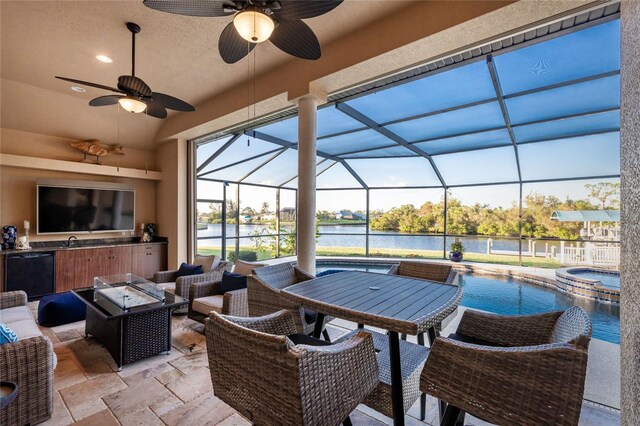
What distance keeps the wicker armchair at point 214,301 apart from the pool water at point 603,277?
652 centimetres

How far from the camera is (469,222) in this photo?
820 centimetres

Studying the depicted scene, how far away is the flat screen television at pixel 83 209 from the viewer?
5391 mm

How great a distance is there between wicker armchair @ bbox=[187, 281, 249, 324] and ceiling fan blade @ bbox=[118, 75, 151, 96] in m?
2.46

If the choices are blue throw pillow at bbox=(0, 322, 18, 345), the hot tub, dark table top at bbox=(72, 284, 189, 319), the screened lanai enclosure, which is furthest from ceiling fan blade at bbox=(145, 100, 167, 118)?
the hot tub

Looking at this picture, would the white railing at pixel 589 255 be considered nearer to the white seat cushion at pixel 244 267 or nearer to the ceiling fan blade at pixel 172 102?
the white seat cushion at pixel 244 267

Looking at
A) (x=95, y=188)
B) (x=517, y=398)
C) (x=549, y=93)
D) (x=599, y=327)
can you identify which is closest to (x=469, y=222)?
(x=599, y=327)

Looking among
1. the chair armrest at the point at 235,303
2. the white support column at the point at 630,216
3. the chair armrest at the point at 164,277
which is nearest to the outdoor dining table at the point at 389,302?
the white support column at the point at 630,216

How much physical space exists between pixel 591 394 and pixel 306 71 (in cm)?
424

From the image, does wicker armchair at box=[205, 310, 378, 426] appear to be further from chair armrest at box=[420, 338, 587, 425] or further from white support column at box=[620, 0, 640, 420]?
white support column at box=[620, 0, 640, 420]

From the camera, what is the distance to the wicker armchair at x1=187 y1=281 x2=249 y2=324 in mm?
3168

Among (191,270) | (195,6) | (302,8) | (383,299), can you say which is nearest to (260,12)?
(302,8)

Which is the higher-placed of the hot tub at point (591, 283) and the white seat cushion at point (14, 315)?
the white seat cushion at point (14, 315)

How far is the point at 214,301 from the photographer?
3562 mm

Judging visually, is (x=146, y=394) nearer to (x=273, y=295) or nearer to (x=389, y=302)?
(x=273, y=295)
